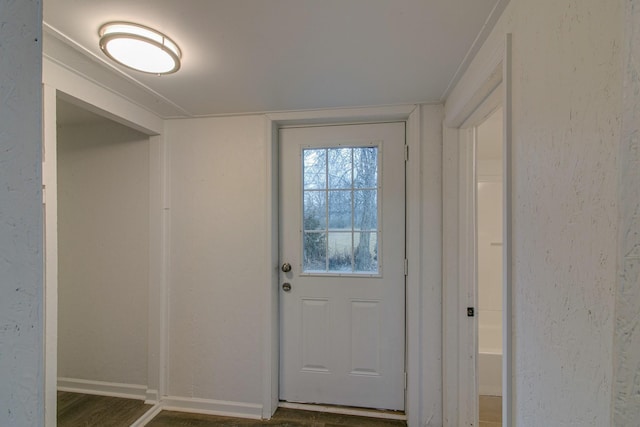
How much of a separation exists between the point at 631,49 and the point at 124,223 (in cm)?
262

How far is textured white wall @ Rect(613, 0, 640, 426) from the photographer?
0.32 metres

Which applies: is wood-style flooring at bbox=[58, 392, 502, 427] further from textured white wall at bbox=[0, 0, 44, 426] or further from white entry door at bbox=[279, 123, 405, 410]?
textured white wall at bbox=[0, 0, 44, 426]

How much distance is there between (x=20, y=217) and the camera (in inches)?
16.8

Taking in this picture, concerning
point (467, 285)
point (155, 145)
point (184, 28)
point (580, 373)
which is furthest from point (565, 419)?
point (155, 145)

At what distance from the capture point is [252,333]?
1.84 meters

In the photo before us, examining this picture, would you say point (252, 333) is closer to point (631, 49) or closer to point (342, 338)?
point (342, 338)

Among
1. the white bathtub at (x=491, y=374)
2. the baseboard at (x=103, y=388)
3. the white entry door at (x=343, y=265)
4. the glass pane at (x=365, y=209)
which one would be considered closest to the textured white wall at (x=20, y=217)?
the white entry door at (x=343, y=265)

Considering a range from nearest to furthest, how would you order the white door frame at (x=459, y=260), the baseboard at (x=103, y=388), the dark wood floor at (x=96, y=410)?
the white door frame at (x=459, y=260), the dark wood floor at (x=96, y=410), the baseboard at (x=103, y=388)

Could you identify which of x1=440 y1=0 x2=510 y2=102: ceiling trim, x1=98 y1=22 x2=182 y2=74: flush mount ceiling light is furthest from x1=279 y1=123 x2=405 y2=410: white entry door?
x1=98 y1=22 x2=182 y2=74: flush mount ceiling light

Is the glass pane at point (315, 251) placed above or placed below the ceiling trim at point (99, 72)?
below

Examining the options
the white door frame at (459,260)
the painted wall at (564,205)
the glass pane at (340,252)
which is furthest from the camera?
the glass pane at (340,252)

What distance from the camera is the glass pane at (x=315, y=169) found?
1.91 metres

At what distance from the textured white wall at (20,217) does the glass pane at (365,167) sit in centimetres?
161

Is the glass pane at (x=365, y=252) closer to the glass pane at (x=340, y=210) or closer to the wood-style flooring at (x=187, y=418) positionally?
the glass pane at (x=340, y=210)
